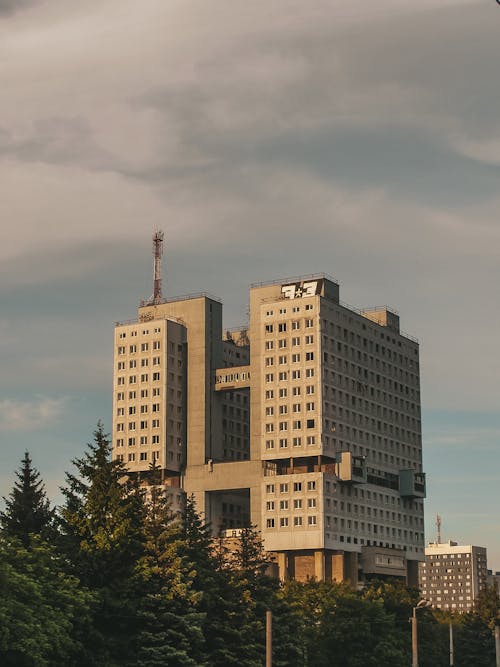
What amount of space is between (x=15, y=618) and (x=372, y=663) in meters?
69.3

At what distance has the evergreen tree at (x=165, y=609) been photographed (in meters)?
91.9

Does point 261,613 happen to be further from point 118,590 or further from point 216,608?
point 118,590

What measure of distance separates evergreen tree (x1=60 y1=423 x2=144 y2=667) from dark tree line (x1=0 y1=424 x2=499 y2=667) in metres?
0.08

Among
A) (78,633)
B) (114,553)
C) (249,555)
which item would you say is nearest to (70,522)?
(114,553)

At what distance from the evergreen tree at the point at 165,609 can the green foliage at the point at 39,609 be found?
6706 mm

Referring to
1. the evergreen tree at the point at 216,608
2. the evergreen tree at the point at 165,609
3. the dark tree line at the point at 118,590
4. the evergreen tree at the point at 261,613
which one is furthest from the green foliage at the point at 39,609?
the evergreen tree at the point at 261,613

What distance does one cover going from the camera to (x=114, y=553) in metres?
92.2

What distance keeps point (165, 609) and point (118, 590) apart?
5.01 meters

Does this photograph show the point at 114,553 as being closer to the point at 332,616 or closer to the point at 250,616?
the point at 250,616

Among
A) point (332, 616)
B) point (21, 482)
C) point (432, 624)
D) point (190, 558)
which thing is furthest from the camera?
point (432, 624)

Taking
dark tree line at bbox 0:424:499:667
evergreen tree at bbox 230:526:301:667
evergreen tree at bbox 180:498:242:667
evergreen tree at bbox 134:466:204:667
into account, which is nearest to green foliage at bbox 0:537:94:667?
dark tree line at bbox 0:424:499:667

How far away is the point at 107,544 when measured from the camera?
9188 cm

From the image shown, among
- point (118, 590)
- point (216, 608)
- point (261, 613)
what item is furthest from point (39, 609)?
point (261, 613)

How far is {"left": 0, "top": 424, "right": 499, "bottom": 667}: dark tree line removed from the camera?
79875 millimetres
